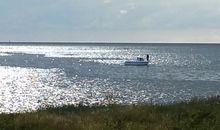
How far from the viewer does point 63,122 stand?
14.4 meters

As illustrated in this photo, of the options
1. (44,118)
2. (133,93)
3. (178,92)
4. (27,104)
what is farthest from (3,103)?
(44,118)

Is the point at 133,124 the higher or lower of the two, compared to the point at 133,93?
higher

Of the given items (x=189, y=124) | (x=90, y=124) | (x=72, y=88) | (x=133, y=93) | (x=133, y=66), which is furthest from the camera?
(x=133, y=66)

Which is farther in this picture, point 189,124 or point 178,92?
point 178,92

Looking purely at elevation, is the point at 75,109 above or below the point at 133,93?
above

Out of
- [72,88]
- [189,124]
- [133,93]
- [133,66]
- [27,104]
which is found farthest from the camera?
[133,66]

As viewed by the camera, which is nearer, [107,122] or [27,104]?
[107,122]

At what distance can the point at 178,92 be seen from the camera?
188ft

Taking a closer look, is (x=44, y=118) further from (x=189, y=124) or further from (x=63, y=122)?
(x=189, y=124)

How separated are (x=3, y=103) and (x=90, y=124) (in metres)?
36.6

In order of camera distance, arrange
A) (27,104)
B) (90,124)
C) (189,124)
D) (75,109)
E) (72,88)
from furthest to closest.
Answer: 1. (72,88)
2. (27,104)
3. (75,109)
4. (189,124)
5. (90,124)

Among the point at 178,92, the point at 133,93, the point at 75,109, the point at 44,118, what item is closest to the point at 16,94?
the point at 133,93

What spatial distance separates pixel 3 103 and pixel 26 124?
116ft

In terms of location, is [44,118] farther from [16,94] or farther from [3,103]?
[16,94]
